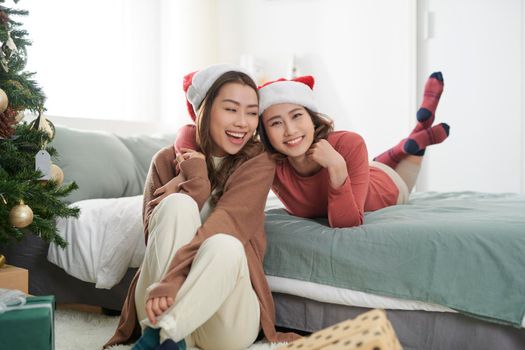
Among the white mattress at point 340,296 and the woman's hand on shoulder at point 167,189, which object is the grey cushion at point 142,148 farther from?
the white mattress at point 340,296

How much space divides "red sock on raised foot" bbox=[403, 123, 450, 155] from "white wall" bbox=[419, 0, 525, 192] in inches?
49.6

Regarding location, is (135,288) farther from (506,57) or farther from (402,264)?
(506,57)

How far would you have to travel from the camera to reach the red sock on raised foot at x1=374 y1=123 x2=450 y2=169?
2.42m

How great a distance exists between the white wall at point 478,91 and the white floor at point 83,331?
2579 millimetres

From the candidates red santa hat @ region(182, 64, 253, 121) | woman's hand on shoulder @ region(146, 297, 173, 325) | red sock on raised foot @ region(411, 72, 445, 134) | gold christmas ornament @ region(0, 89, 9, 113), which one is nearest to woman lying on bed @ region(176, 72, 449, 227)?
red santa hat @ region(182, 64, 253, 121)

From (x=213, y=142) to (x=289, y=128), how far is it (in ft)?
0.75

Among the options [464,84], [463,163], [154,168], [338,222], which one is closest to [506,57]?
[464,84]

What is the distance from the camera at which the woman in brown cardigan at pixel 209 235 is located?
115 cm

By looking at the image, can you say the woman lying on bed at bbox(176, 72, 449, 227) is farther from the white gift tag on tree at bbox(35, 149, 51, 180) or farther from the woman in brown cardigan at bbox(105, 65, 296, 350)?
the white gift tag on tree at bbox(35, 149, 51, 180)

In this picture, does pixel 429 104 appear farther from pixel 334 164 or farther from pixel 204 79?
pixel 204 79

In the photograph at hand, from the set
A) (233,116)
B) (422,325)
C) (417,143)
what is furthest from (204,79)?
(417,143)

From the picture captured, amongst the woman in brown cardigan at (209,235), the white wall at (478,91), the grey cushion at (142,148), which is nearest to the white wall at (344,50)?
the white wall at (478,91)

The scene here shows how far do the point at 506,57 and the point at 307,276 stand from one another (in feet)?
8.79

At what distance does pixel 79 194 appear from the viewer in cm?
200
